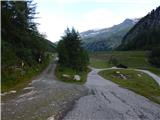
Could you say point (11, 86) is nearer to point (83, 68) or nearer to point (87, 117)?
point (87, 117)

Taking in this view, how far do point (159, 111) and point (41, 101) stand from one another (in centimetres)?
1412

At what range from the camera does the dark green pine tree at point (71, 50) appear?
347 feet

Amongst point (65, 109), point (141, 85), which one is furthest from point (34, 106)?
Result: point (141, 85)

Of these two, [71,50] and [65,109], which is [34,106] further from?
[71,50]

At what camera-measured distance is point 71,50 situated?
10631 cm

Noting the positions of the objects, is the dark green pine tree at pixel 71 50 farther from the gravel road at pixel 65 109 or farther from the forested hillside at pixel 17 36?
the gravel road at pixel 65 109

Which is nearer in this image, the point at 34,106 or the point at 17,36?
the point at 34,106

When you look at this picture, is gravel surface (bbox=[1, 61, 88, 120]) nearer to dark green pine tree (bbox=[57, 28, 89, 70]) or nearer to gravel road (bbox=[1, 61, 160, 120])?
gravel road (bbox=[1, 61, 160, 120])

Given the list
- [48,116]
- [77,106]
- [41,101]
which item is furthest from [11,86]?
[48,116]

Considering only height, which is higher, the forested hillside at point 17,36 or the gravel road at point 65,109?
the forested hillside at point 17,36

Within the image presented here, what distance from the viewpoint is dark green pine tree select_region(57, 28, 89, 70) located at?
10569 centimetres

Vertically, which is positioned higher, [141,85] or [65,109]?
[65,109]

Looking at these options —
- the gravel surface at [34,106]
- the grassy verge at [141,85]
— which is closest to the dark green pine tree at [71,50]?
the grassy verge at [141,85]

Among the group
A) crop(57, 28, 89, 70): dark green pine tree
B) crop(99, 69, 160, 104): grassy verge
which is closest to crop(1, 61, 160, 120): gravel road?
crop(99, 69, 160, 104): grassy verge
